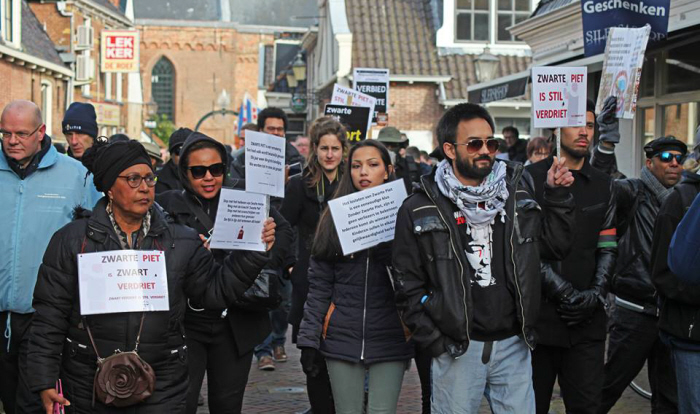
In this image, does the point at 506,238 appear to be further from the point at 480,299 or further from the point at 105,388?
the point at 105,388

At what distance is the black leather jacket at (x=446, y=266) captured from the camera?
455 centimetres

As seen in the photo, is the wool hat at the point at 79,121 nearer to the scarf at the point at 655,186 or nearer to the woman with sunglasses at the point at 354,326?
the woman with sunglasses at the point at 354,326

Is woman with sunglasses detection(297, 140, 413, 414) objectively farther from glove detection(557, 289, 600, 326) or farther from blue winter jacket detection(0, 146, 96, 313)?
blue winter jacket detection(0, 146, 96, 313)

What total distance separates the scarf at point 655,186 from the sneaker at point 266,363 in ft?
14.0

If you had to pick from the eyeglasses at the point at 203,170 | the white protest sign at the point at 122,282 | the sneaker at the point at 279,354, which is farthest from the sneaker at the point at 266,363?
the white protest sign at the point at 122,282

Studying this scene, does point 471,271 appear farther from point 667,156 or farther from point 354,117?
point 354,117

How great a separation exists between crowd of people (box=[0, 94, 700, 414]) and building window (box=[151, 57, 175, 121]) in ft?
210

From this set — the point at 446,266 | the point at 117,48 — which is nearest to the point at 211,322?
the point at 446,266

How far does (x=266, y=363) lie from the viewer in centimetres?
955

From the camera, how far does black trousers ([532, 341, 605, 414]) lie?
17.9ft

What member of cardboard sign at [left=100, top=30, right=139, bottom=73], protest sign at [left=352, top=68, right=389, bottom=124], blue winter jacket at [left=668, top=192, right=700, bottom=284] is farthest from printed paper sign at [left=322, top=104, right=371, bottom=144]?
cardboard sign at [left=100, top=30, right=139, bottom=73]

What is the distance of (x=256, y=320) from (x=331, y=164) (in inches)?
81.5

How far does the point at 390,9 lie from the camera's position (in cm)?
2859

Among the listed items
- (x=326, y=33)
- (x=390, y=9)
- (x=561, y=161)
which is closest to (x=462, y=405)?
(x=561, y=161)
